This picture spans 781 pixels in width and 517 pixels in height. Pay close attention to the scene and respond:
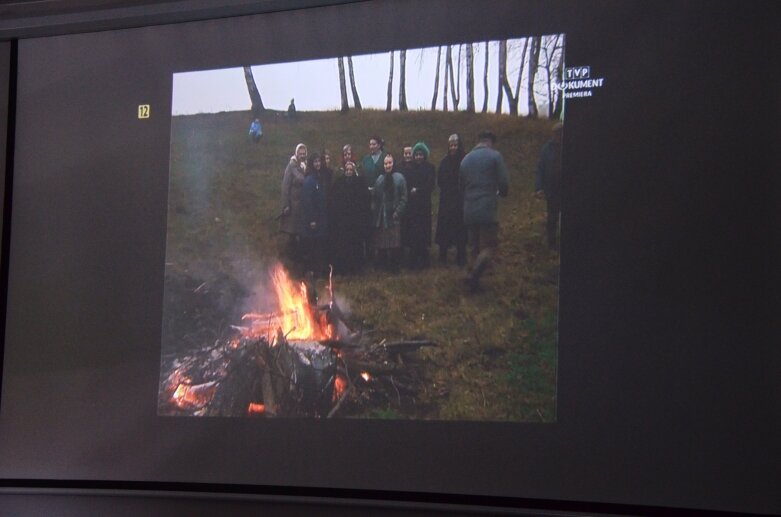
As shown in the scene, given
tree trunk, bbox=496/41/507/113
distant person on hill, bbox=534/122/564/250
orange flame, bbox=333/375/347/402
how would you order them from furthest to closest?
orange flame, bbox=333/375/347/402 → tree trunk, bbox=496/41/507/113 → distant person on hill, bbox=534/122/564/250

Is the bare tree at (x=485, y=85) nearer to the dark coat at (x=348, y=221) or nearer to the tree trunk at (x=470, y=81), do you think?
the tree trunk at (x=470, y=81)

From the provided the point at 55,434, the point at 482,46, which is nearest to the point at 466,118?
the point at 482,46

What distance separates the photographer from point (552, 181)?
4.20 m

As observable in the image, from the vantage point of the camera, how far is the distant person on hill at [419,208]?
446 cm

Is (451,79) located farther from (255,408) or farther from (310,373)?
(255,408)

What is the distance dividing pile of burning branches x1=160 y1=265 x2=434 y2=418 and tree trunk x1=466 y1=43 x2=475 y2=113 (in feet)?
→ 4.20

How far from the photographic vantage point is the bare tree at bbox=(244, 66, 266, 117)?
484 cm

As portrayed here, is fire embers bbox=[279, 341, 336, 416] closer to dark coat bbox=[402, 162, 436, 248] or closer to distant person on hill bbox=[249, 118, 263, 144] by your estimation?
dark coat bbox=[402, 162, 436, 248]

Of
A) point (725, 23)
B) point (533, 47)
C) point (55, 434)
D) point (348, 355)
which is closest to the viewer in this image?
point (725, 23)

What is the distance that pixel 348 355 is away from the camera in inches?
179

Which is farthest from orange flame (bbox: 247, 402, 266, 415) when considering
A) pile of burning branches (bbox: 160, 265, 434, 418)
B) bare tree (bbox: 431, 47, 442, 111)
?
bare tree (bbox: 431, 47, 442, 111)

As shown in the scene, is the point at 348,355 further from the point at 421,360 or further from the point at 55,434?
the point at 55,434

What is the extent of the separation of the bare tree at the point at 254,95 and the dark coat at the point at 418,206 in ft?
3.37

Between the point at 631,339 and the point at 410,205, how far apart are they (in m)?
1.38
